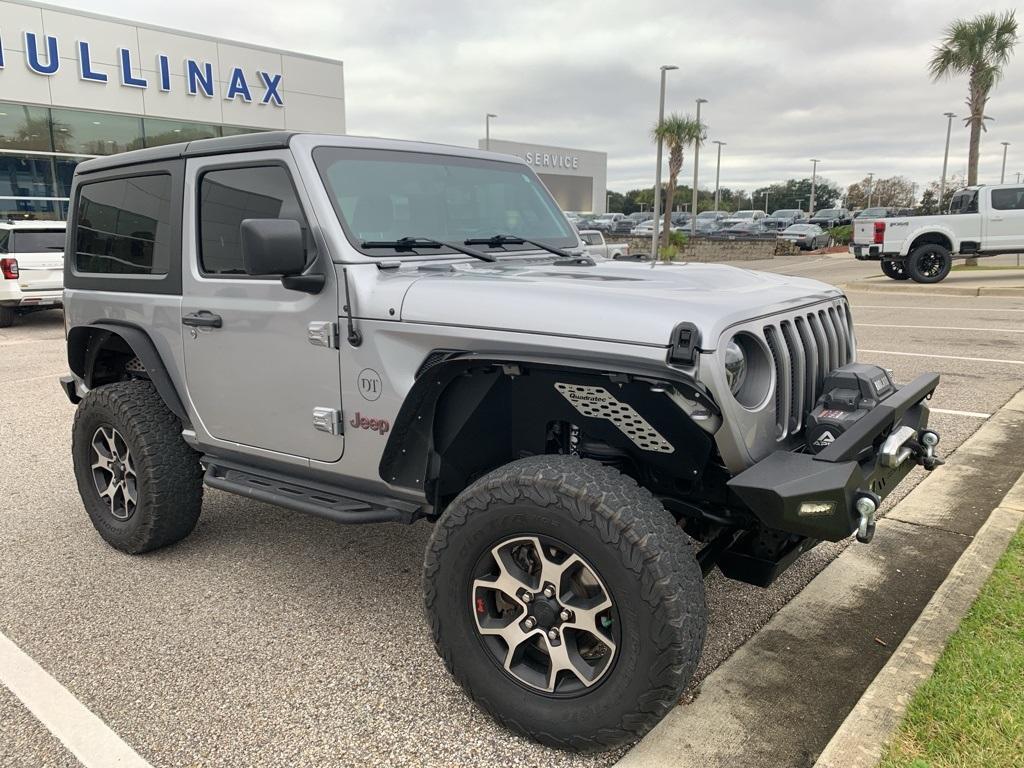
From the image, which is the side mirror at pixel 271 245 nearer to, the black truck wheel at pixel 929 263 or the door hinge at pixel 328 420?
the door hinge at pixel 328 420

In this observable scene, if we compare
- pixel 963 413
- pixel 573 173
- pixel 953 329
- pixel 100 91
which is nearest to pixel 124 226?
pixel 963 413

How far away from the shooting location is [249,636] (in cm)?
334

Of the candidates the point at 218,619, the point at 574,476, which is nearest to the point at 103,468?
the point at 218,619

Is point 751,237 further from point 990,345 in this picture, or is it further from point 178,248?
point 178,248

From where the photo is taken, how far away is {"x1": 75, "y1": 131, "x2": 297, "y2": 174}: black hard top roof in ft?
11.0

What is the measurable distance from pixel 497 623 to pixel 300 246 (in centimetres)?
153

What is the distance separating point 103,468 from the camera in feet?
13.8

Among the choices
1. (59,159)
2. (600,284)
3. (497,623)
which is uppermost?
(59,159)

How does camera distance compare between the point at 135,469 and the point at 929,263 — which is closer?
the point at 135,469

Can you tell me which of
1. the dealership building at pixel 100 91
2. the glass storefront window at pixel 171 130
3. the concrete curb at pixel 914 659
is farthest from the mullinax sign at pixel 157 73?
the concrete curb at pixel 914 659

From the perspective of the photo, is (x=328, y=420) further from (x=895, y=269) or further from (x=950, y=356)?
(x=895, y=269)

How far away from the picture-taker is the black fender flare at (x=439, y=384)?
236 cm

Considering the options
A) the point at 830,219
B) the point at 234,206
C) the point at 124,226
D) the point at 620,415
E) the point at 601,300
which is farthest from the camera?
the point at 830,219

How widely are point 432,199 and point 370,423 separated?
116 centimetres
